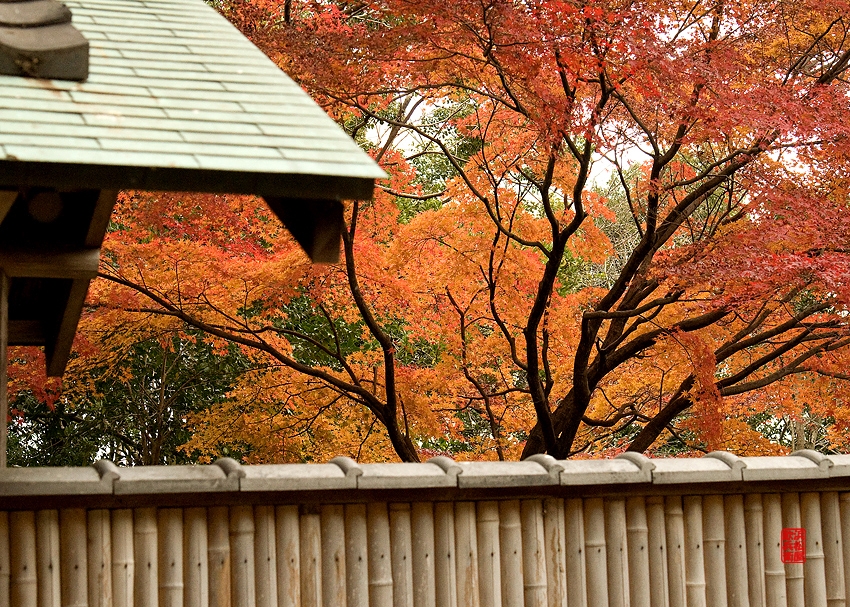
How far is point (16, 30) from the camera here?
3.27m

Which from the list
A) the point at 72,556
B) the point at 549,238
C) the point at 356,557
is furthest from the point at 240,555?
the point at 549,238

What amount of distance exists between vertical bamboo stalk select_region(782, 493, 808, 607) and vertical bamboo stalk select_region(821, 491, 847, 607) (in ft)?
0.58

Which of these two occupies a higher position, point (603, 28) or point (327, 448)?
point (603, 28)

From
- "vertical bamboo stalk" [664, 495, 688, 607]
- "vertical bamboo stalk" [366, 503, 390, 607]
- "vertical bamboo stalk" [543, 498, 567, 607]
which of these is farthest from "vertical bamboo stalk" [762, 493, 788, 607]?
"vertical bamboo stalk" [366, 503, 390, 607]

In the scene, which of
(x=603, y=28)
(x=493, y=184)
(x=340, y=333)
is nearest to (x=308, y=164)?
(x=603, y=28)

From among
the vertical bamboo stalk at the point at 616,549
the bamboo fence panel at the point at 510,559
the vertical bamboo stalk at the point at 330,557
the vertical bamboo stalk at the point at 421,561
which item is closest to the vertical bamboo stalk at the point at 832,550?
the vertical bamboo stalk at the point at 616,549

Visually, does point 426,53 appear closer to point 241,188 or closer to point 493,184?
point 493,184

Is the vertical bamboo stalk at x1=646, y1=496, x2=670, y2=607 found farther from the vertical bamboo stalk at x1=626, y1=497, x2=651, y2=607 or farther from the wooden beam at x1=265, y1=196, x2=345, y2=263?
the wooden beam at x1=265, y1=196, x2=345, y2=263

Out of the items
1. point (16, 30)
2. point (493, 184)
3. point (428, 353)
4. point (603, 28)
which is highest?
point (603, 28)

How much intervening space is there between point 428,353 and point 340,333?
153cm

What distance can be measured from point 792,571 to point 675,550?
0.72 meters

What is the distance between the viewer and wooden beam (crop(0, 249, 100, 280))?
389 cm

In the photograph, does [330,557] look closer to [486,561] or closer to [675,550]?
[486,561]

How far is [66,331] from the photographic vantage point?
5328 millimetres
